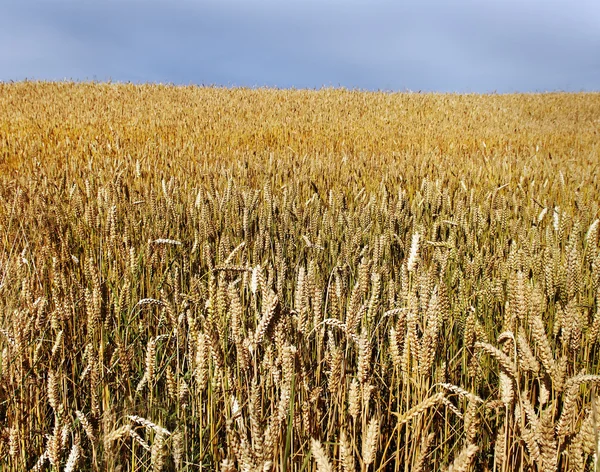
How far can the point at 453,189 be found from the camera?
14.5ft

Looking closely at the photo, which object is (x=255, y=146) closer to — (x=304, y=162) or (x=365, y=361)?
(x=304, y=162)

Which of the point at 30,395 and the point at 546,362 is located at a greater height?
the point at 546,362

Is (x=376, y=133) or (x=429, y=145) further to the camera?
(x=376, y=133)

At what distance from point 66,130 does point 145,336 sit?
6199 millimetres

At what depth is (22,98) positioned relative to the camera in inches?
474

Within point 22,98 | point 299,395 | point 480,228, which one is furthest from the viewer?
point 22,98

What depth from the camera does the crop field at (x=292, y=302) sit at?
1.14 meters

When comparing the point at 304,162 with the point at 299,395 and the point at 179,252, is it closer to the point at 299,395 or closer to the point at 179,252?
the point at 179,252

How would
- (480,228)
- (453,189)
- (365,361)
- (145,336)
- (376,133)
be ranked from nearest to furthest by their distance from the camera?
(365,361) → (145,336) → (480,228) → (453,189) → (376,133)

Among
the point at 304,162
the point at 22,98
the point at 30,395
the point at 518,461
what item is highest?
the point at 22,98

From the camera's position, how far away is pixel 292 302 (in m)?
2.26

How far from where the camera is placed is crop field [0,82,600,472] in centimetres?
114

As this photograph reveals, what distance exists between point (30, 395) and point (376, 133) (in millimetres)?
7837

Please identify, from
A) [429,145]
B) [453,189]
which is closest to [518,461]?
[453,189]
